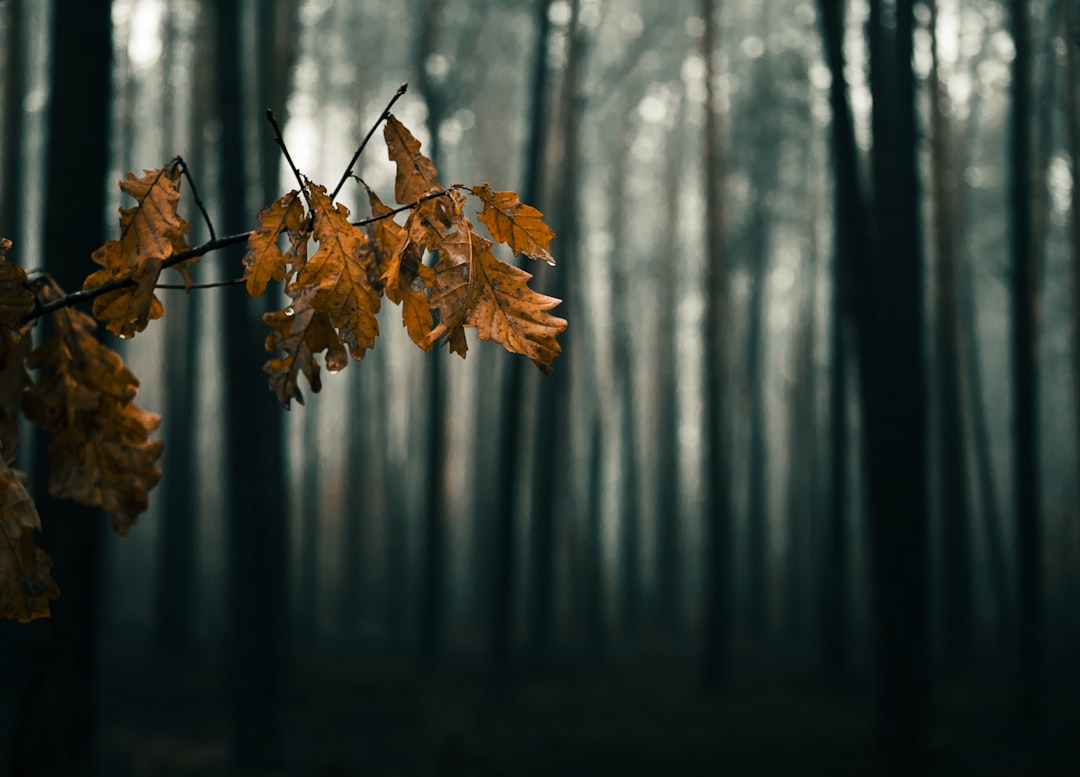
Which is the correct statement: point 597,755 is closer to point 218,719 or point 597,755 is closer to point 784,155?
point 218,719

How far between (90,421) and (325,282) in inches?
25.7

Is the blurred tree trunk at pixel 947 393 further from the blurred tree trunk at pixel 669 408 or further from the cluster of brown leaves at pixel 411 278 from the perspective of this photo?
the cluster of brown leaves at pixel 411 278

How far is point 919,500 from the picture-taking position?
616cm

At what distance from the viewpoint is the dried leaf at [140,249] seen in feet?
4.91

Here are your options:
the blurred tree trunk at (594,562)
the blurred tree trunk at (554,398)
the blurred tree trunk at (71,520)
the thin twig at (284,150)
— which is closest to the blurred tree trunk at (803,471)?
the blurred tree trunk at (594,562)

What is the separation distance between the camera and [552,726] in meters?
10.6

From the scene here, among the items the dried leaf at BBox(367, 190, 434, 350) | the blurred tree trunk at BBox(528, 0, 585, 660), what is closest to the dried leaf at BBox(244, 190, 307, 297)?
the dried leaf at BBox(367, 190, 434, 350)

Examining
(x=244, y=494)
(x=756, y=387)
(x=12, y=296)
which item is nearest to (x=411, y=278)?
(x=12, y=296)

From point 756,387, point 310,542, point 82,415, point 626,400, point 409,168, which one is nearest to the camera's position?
point 409,168

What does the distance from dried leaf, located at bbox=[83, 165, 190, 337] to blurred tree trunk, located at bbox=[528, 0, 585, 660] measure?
12.0 metres

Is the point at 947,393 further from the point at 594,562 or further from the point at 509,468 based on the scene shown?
the point at 594,562

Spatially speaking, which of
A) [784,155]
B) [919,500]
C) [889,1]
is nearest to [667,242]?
[784,155]

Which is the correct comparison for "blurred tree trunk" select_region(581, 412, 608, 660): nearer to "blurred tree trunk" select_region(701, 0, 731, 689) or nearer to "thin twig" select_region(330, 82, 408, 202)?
"blurred tree trunk" select_region(701, 0, 731, 689)

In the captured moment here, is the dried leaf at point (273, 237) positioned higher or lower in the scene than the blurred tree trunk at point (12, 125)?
lower
